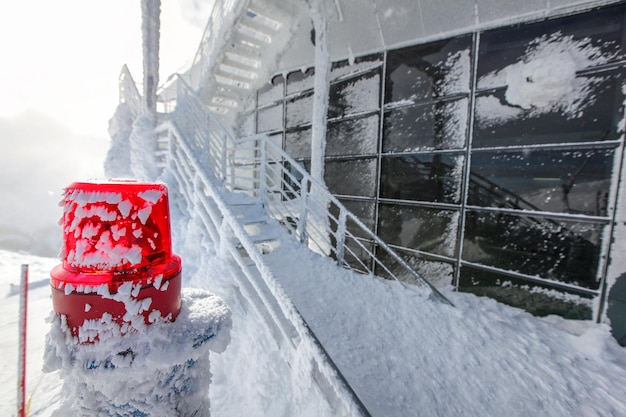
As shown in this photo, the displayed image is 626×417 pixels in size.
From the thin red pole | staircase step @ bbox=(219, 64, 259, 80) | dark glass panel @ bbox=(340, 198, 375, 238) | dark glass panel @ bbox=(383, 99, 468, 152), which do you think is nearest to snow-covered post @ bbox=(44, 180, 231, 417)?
the thin red pole

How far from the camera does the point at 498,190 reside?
4.51 m

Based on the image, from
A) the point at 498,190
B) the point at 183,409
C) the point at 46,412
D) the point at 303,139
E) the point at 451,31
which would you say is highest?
the point at 451,31

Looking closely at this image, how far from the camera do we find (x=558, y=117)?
4047mm

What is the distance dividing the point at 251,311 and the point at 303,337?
1.26m

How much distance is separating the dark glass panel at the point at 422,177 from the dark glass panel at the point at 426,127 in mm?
210

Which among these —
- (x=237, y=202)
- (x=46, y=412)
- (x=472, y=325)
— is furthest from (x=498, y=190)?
(x=46, y=412)

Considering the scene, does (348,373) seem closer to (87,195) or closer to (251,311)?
(251,311)

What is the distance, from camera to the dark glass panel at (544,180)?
3822 millimetres

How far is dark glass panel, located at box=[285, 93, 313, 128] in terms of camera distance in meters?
6.96

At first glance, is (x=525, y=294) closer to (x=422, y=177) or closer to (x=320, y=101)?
(x=422, y=177)

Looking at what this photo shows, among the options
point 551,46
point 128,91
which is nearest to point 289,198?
point 551,46

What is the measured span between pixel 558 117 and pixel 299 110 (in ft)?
16.7

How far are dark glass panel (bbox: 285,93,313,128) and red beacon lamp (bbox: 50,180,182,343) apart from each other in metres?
6.40

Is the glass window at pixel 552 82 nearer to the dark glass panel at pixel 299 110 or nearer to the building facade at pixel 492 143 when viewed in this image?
the building facade at pixel 492 143
